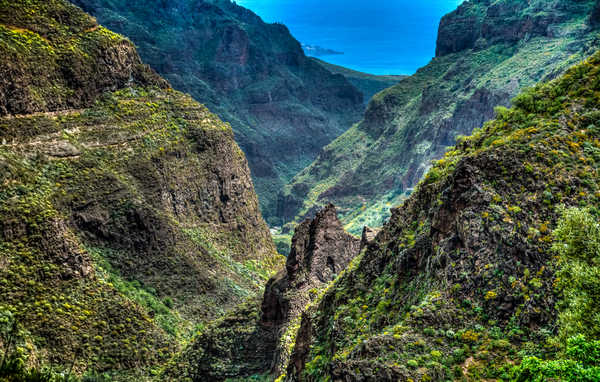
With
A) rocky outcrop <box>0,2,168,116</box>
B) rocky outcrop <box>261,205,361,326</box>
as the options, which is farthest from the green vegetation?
rocky outcrop <box>0,2,168,116</box>

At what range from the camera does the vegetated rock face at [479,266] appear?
28.6 meters

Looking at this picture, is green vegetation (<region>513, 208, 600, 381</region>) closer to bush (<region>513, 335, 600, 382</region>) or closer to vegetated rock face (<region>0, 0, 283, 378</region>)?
bush (<region>513, 335, 600, 382</region>)

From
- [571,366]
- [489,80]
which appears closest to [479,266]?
[571,366]

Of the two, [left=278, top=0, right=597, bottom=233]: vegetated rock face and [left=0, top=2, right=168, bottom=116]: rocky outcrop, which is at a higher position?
[left=278, top=0, right=597, bottom=233]: vegetated rock face

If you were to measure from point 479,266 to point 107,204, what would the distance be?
58290mm

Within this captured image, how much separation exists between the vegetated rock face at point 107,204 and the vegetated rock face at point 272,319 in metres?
7.76

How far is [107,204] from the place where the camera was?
77562 mm

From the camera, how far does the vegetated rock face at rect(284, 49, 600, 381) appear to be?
2864 cm

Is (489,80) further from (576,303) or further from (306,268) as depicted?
(576,303)

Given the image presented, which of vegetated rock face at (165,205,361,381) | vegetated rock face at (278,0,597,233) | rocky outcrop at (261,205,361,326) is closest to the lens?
vegetated rock face at (165,205,361,381)

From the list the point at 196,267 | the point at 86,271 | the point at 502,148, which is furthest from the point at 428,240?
the point at 196,267

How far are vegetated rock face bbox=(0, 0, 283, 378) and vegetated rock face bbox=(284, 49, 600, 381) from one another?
28.3 m

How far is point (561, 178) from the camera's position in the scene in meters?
33.2

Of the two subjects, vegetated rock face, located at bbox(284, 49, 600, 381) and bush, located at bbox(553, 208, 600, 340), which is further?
vegetated rock face, located at bbox(284, 49, 600, 381)
